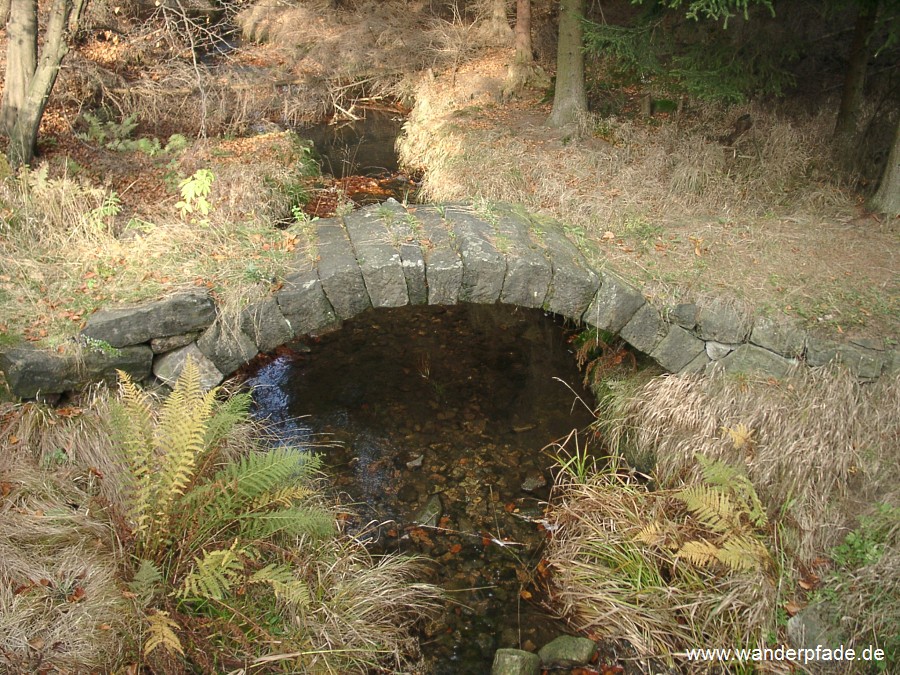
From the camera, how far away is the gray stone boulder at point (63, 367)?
16.6 feet

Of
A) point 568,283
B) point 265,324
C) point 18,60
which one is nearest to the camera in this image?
point 265,324

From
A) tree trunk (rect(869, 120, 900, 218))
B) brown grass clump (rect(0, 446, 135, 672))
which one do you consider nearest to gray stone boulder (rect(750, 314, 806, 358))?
tree trunk (rect(869, 120, 900, 218))

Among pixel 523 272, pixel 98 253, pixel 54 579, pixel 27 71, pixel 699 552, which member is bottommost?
pixel 699 552

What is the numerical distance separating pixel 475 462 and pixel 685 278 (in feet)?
8.47

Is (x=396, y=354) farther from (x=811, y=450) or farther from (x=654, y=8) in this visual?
(x=654, y=8)

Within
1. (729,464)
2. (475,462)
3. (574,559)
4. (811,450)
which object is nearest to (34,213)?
(475,462)

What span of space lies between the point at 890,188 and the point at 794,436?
12.3 ft

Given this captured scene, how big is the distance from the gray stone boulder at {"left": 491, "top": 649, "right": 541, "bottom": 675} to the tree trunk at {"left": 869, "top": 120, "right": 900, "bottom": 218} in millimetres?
6110

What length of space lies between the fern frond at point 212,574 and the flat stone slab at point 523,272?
3109 millimetres

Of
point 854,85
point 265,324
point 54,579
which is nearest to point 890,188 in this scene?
point 854,85

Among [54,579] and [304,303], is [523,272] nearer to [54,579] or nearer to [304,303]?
[304,303]

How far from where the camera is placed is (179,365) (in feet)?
18.2

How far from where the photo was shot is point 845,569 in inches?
183

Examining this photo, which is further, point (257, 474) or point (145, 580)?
point (257, 474)
